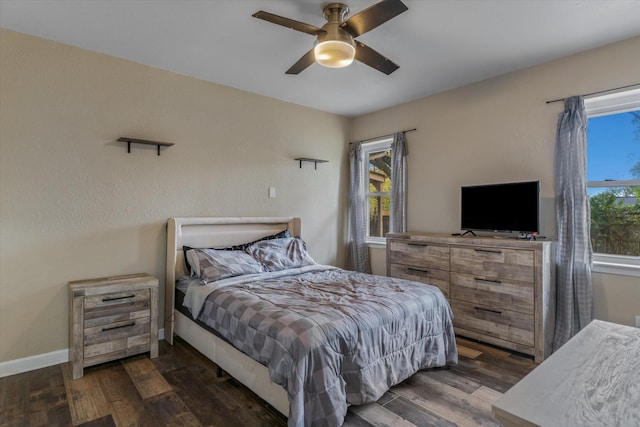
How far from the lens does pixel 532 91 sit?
316 centimetres

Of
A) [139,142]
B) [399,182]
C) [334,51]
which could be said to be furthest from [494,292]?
[139,142]

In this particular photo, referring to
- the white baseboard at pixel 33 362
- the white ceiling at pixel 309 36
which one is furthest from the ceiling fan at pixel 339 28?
the white baseboard at pixel 33 362

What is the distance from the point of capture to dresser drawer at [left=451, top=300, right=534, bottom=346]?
2797mm

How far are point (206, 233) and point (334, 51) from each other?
223 centimetres

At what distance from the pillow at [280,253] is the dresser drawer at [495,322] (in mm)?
1589

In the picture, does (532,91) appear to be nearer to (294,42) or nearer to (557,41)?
(557,41)

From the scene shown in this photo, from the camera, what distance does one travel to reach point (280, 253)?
3.53 m

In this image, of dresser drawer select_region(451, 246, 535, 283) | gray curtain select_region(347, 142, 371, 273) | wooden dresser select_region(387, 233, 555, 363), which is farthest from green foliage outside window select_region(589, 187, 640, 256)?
gray curtain select_region(347, 142, 371, 273)

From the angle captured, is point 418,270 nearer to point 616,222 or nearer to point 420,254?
point 420,254

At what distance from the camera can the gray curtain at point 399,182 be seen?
4.18m

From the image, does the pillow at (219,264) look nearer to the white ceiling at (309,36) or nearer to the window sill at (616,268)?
the white ceiling at (309,36)

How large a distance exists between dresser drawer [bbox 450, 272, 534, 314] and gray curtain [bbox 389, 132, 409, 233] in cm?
111

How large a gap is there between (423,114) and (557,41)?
1521mm

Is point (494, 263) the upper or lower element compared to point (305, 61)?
lower
